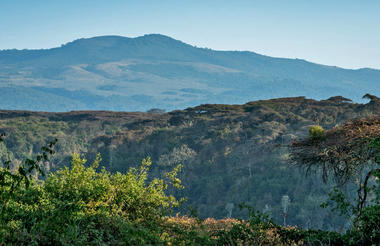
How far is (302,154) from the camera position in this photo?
11352 millimetres

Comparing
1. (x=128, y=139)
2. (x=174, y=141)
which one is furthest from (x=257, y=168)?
(x=128, y=139)

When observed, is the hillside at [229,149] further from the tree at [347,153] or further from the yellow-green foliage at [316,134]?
the yellow-green foliage at [316,134]

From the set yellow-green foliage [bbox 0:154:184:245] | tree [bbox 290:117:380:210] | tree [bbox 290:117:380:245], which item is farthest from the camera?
tree [bbox 290:117:380:210]

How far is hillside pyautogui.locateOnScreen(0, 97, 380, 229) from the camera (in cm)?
4119

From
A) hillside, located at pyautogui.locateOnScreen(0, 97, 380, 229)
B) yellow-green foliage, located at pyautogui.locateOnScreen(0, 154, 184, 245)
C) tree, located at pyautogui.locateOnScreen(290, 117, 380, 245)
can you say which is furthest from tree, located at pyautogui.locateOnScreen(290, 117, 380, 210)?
hillside, located at pyautogui.locateOnScreen(0, 97, 380, 229)

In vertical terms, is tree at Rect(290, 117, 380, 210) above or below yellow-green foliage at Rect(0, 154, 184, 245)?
above

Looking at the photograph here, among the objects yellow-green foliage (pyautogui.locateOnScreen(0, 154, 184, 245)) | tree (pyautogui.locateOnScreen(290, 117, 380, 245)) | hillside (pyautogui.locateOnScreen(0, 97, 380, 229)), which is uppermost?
tree (pyautogui.locateOnScreen(290, 117, 380, 245))

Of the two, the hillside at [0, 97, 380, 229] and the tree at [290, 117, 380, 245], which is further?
the hillside at [0, 97, 380, 229]

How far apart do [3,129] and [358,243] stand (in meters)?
71.4

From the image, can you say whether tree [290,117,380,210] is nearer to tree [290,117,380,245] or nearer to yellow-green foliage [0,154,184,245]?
tree [290,117,380,245]

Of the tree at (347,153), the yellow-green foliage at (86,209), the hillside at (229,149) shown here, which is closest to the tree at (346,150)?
the tree at (347,153)

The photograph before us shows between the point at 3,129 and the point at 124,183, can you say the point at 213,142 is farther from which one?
the point at 124,183

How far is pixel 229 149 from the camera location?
5256cm

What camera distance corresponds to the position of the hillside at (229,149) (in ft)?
135
